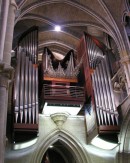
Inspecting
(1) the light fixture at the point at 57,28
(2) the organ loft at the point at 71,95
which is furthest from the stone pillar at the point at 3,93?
(1) the light fixture at the point at 57,28

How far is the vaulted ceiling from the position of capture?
13.1m

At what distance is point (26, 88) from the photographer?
10617 millimetres

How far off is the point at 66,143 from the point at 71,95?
2.17 m

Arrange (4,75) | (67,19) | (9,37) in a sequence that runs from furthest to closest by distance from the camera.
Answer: (67,19), (9,37), (4,75)

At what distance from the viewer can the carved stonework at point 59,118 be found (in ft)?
36.5

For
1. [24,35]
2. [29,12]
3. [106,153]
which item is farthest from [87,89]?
[29,12]

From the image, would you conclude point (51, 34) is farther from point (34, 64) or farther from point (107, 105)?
point (107, 105)

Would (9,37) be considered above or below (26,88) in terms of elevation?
above

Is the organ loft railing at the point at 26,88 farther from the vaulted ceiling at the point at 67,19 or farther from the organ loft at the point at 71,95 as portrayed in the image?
the vaulted ceiling at the point at 67,19

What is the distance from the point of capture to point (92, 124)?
426 inches

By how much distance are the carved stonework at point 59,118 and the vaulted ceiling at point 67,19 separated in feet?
15.1

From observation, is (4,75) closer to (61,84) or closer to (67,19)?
(61,84)

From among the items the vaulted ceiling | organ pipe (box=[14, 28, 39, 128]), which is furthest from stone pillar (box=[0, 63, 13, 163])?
the vaulted ceiling

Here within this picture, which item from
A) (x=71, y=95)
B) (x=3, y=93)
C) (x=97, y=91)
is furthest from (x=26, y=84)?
(x=3, y=93)
